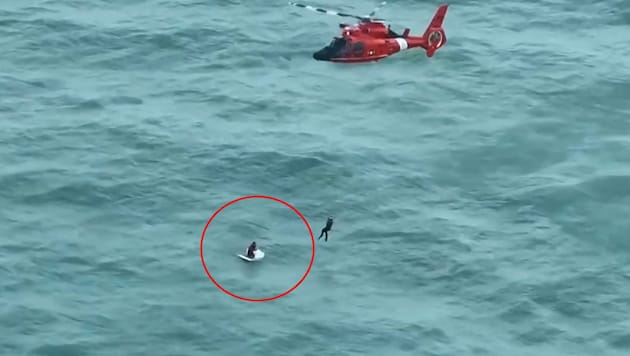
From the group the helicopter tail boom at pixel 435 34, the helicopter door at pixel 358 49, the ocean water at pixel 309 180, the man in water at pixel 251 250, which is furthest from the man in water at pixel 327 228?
the helicopter tail boom at pixel 435 34

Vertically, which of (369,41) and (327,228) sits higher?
(369,41)

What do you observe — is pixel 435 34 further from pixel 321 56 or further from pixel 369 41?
pixel 321 56

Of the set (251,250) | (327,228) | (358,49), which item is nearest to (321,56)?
(358,49)

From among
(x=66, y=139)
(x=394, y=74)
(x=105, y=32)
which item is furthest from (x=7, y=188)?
(x=394, y=74)

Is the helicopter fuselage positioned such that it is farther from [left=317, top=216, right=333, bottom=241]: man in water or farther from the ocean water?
[left=317, top=216, right=333, bottom=241]: man in water

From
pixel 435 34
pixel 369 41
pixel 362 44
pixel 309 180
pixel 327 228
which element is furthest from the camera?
pixel 435 34
